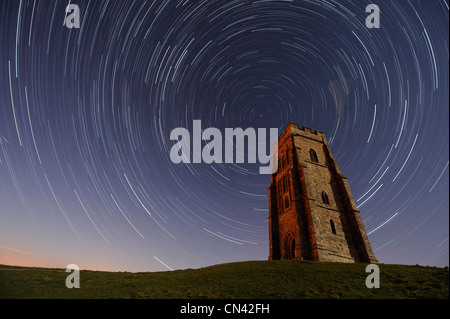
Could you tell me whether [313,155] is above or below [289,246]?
above

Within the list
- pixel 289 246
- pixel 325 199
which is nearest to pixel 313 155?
pixel 325 199

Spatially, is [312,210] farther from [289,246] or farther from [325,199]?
[289,246]

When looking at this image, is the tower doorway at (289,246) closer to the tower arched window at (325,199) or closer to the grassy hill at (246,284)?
the tower arched window at (325,199)

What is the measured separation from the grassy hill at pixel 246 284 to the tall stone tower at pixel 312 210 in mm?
6242

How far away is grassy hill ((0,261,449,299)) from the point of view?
10.9 metres

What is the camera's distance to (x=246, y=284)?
500 inches

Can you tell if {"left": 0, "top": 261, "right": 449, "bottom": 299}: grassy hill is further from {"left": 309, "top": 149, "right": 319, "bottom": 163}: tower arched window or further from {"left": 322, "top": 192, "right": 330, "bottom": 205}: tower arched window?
{"left": 309, "top": 149, "right": 319, "bottom": 163}: tower arched window

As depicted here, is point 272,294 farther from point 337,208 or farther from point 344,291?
point 337,208

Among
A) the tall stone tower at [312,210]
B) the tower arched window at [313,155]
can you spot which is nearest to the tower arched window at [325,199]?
the tall stone tower at [312,210]

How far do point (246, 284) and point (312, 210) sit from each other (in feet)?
44.8

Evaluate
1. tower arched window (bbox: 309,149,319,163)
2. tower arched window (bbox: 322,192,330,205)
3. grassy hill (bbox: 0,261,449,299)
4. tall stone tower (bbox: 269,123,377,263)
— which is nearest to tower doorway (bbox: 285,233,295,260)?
tall stone tower (bbox: 269,123,377,263)
